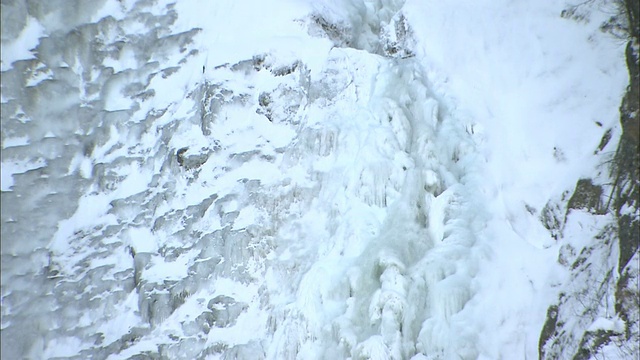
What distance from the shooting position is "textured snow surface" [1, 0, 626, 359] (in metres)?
7.81

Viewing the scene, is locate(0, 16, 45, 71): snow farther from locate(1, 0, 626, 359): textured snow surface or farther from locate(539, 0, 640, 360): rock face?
locate(539, 0, 640, 360): rock face

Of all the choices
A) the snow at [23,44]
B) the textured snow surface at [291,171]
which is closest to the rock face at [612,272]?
the textured snow surface at [291,171]

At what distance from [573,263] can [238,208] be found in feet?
12.0

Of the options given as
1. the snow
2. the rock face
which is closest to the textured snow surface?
the snow

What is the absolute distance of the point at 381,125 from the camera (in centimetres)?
876

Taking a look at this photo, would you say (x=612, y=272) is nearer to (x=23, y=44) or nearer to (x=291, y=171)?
(x=291, y=171)

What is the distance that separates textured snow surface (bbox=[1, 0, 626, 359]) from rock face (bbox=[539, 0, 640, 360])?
269 mm

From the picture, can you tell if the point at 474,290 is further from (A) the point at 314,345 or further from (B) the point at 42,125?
(B) the point at 42,125

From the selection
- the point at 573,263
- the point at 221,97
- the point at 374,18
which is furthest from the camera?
the point at 374,18

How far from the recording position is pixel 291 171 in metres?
8.83

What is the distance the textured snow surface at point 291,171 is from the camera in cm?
781

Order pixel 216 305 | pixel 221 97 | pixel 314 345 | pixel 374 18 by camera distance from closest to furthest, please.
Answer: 1. pixel 314 345
2. pixel 216 305
3. pixel 221 97
4. pixel 374 18

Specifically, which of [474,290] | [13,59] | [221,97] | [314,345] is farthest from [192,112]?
[474,290]

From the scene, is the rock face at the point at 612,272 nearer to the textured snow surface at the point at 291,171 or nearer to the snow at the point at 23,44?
the textured snow surface at the point at 291,171
